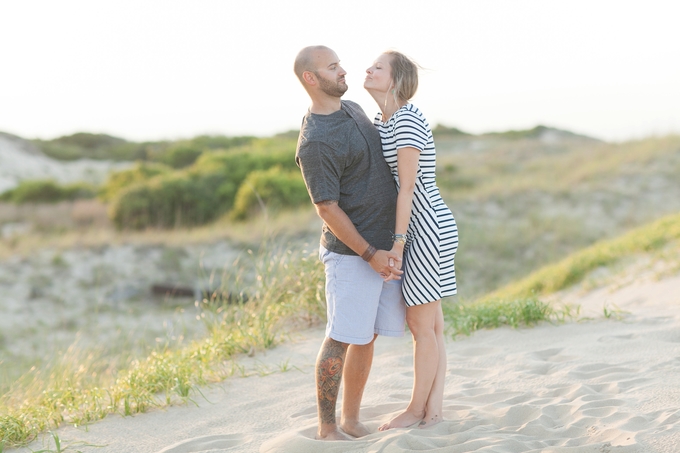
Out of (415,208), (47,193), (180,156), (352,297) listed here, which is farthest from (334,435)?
(180,156)

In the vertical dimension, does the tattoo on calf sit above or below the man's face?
below

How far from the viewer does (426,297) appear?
345cm

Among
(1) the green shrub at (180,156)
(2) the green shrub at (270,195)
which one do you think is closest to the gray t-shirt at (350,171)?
(2) the green shrub at (270,195)

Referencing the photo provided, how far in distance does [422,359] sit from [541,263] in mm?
9609

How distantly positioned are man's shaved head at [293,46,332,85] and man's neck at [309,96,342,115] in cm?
13

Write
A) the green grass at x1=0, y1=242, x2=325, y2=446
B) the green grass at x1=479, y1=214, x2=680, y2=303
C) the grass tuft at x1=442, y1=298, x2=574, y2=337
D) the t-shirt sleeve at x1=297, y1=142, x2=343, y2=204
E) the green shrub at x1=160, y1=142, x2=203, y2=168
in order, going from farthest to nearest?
1. the green shrub at x1=160, y1=142, x2=203, y2=168
2. the green grass at x1=479, y1=214, x2=680, y2=303
3. the grass tuft at x1=442, y1=298, x2=574, y2=337
4. the green grass at x1=0, y1=242, x2=325, y2=446
5. the t-shirt sleeve at x1=297, y1=142, x2=343, y2=204

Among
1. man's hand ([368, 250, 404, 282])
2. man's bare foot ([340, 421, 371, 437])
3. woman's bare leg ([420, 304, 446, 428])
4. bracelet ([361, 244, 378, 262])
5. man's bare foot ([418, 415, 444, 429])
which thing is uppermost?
bracelet ([361, 244, 378, 262])

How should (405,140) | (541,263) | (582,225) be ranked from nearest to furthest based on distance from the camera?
(405,140) < (541,263) < (582,225)

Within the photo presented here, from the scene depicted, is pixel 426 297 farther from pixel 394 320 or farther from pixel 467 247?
pixel 467 247

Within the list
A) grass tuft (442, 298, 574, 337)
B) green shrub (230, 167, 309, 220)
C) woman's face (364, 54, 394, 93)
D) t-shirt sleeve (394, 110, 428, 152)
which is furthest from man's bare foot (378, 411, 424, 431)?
green shrub (230, 167, 309, 220)

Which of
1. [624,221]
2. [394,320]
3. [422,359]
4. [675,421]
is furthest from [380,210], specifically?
[624,221]

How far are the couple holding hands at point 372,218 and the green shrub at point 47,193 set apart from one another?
20.8 m

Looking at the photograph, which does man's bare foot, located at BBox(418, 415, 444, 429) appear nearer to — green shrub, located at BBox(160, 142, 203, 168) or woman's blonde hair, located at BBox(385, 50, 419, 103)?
woman's blonde hair, located at BBox(385, 50, 419, 103)

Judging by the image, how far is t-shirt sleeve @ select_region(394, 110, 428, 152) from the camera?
129 inches
